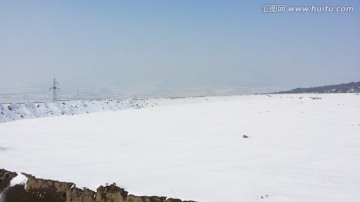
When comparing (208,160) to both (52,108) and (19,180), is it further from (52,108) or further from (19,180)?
(52,108)

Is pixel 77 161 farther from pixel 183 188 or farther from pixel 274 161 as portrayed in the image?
pixel 274 161

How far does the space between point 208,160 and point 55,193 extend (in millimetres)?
3237

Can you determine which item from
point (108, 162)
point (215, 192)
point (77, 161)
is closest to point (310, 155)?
point (215, 192)

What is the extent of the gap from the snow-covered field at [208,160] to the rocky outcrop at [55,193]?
11.6 inches

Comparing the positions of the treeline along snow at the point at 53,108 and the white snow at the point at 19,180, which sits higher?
the treeline along snow at the point at 53,108

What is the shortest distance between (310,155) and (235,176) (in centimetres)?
236

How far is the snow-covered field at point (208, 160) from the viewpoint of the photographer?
634 centimetres

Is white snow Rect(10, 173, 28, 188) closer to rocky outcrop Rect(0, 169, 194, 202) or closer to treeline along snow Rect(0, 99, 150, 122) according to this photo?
rocky outcrop Rect(0, 169, 194, 202)

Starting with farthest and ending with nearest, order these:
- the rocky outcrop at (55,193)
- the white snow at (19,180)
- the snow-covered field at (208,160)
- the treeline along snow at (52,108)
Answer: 1. the treeline along snow at (52,108)
2. the white snow at (19,180)
3. the snow-covered field at (208,160)
4. the rocky outcrop at (55,193)

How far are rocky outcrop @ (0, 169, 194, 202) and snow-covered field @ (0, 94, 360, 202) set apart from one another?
0.30 m

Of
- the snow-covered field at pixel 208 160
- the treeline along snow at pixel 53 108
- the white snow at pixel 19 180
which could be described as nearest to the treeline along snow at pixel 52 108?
the treeline along snow at pixel 53 108

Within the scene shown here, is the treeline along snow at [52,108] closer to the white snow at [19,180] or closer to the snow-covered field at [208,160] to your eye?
the snow-covered field at [208,160]

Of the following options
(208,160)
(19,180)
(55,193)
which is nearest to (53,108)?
(19,180)

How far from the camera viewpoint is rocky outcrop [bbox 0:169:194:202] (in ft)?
20.3
